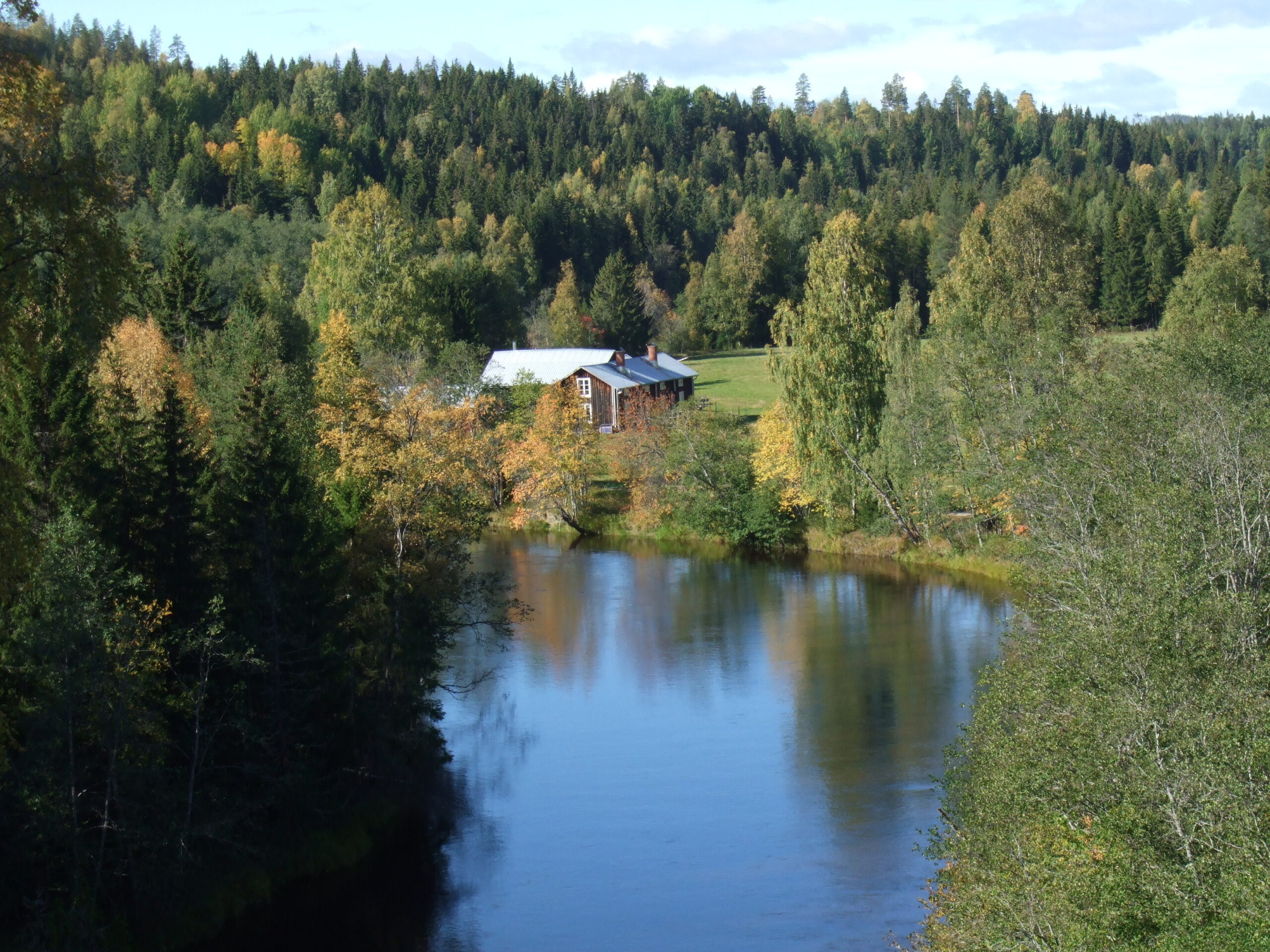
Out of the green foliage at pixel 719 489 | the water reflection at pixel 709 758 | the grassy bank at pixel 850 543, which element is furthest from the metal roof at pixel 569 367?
the water reflection at pixel 709 758

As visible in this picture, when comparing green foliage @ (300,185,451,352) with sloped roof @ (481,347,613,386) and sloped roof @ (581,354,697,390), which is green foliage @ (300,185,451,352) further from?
sloped roof @ (581,354,697,390)

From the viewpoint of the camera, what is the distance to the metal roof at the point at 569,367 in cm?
6281

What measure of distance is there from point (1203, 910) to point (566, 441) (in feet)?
128

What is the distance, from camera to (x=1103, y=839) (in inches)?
470

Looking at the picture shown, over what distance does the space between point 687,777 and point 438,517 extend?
7053 mm

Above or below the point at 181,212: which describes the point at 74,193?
below

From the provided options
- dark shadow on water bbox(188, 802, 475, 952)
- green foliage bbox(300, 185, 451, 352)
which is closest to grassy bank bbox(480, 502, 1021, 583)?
green foliage bbox(300, 185, 451, 352)

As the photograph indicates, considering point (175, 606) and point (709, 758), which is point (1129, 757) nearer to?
point (709, 758)

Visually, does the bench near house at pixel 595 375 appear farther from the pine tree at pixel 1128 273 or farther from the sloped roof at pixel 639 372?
the pine tree at pixel 1128 273

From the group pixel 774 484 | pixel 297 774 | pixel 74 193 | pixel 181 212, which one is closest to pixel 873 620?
pixel 774 484

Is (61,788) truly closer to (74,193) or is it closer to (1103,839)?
(74,193)

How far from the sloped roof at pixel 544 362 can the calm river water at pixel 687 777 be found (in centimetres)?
2481

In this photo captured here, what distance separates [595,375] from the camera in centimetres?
6306

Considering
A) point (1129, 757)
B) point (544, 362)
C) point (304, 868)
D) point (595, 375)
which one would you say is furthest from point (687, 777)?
point (544, 362)
